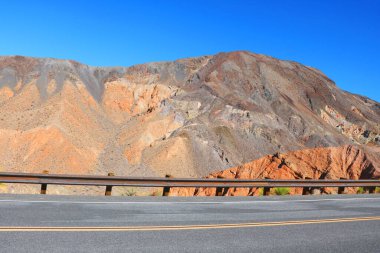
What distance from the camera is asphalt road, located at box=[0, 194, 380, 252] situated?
5.79 metres

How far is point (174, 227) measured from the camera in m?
7.23

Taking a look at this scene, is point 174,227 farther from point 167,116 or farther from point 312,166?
point 167,116

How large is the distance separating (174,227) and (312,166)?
30.2 meters

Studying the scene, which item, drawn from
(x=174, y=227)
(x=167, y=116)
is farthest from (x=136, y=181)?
(x=167, y=116)

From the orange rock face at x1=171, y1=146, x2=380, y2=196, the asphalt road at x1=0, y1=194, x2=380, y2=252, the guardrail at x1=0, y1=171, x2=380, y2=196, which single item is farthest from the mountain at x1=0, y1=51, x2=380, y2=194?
the asphalt road at x1=0, y1=194, x2=380, y2=252

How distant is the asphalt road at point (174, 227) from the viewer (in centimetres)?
579

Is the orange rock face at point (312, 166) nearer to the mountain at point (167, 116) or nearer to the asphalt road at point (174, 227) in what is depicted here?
the mountain at point (167, 116)

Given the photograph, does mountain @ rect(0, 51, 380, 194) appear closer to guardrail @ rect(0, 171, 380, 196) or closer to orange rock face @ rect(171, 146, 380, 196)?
orange rock face @ rect(171, 146, 380, 196)

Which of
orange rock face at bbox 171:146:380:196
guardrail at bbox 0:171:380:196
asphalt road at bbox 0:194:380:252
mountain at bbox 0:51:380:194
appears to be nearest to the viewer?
asphalt road at bbox 0:194:380:252

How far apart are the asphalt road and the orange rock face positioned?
68.1 feet

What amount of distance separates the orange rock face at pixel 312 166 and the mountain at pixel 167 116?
1446mm

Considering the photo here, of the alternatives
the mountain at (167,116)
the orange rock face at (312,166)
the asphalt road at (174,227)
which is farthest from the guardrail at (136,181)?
the mountain at (167,116)

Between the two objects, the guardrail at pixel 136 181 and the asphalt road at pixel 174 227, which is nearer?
the asphalt road at pixel 174 227

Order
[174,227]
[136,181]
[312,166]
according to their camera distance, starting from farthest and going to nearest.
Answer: [312,166]
[136,181]
[174,227]
